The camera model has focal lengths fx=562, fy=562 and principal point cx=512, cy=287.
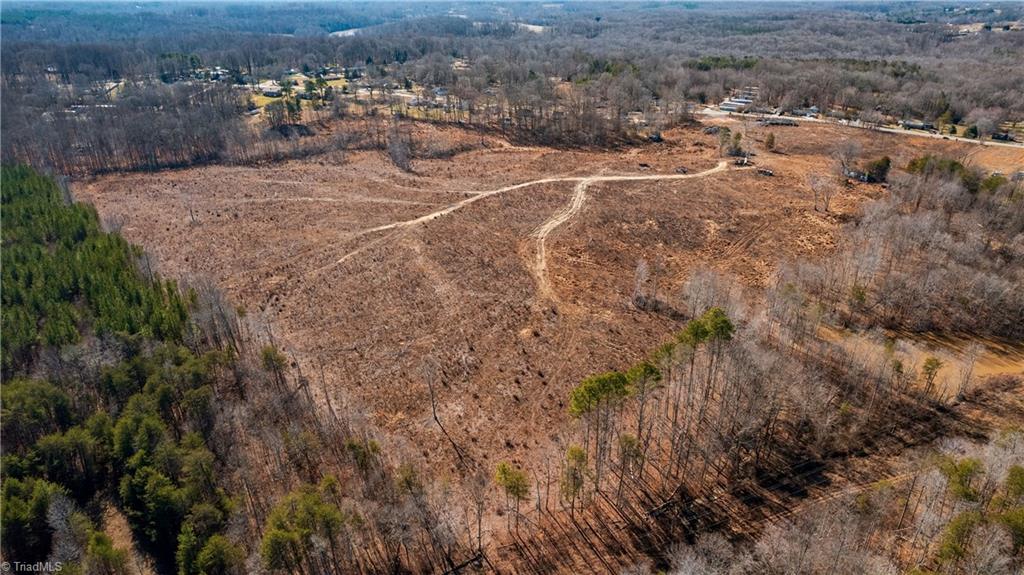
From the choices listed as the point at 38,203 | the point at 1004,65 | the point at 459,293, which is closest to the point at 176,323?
the point at 459,293

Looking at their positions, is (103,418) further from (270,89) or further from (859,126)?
(270,89)

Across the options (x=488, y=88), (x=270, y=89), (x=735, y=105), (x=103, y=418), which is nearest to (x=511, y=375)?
(x=103, y=418)

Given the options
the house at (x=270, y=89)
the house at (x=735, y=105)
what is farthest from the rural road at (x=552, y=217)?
the house at (x=270, y=89)

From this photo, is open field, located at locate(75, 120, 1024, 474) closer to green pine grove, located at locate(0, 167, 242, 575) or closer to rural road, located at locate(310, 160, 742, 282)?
rural road, located at locate(310, 160, 742, 282)

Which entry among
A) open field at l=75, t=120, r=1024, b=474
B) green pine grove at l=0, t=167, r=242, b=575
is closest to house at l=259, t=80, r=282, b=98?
open field at l=75, t=120, r=1024, b=474

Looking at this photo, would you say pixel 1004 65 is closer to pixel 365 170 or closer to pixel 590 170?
pixel 590 170

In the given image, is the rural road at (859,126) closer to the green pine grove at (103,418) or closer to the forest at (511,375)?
the forest at (511,375)

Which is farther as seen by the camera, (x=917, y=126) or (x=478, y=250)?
(x=917, y=126)
